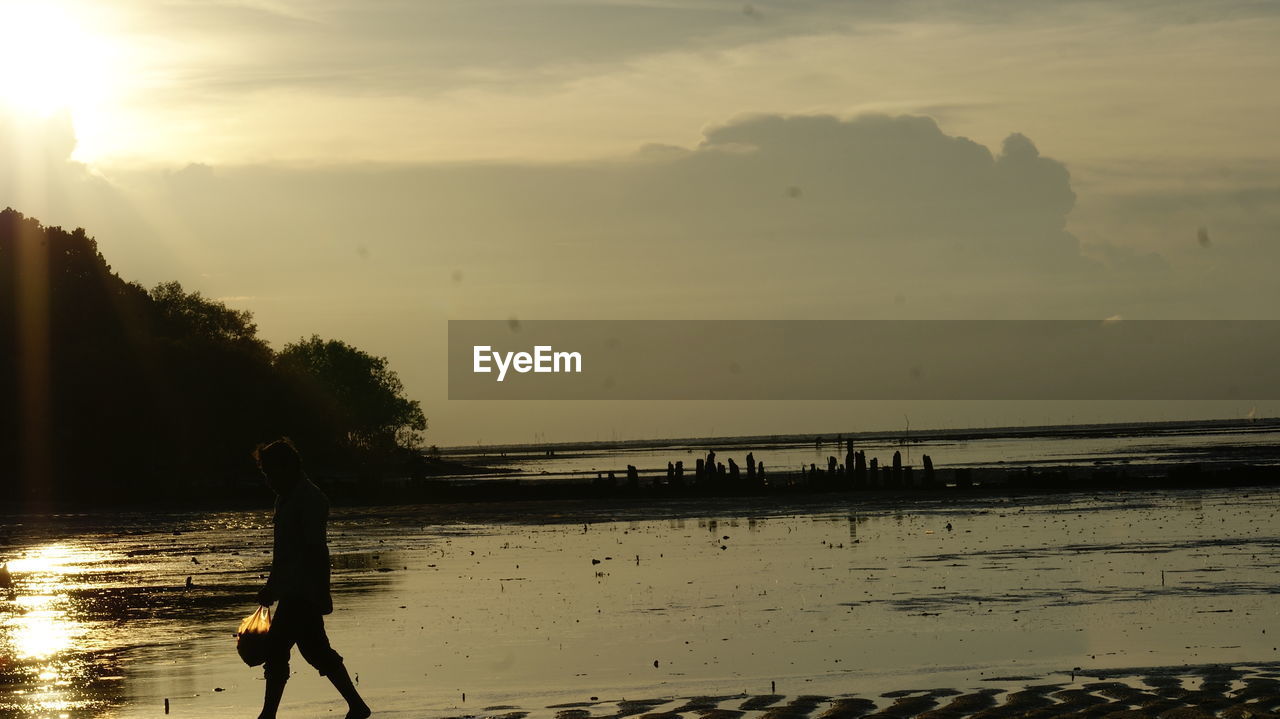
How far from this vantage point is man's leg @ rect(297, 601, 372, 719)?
12883 mm

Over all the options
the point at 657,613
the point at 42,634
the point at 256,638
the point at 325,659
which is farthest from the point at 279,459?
the point at 657,613

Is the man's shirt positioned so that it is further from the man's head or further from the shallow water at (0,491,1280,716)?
the shallow water at (0,491,1280,716)

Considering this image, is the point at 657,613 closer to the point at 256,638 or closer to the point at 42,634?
the point at 42,634

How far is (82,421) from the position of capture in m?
84.2

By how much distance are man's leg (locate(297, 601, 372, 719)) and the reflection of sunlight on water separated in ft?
9.99

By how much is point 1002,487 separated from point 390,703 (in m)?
55.7

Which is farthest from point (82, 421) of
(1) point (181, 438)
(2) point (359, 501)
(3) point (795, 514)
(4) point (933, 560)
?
(4) point (933, 560)

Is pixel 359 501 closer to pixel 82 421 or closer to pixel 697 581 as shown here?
pixel 82 421

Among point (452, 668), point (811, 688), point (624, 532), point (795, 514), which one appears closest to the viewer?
point (811, 688)

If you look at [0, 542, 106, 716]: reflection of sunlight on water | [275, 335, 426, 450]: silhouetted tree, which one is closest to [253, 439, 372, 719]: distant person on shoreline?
[0, 542, 106, 716]: reflection of sunlight on water

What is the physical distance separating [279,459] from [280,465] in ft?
0.17

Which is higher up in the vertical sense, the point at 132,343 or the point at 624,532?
the point at 132,343

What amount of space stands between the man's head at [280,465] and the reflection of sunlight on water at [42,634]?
3480 millimetres

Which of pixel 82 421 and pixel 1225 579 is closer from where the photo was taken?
pixel 1225 579
